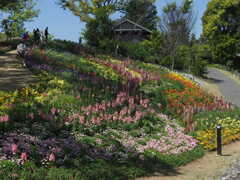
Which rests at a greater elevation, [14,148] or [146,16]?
[146,16]

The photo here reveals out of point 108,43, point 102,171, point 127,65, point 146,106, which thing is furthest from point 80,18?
point 102,171

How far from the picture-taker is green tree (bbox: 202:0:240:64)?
56906 mm

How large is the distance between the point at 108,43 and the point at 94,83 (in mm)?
19371

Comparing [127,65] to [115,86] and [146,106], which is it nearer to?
[115,86]

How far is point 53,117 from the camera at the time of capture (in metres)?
11.4

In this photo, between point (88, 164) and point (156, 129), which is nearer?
point (88, 164)

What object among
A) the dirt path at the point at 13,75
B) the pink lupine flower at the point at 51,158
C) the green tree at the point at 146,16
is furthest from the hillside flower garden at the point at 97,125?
the green tree at the point at 146,16

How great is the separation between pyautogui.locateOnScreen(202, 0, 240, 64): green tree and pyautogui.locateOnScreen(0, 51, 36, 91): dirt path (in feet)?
144

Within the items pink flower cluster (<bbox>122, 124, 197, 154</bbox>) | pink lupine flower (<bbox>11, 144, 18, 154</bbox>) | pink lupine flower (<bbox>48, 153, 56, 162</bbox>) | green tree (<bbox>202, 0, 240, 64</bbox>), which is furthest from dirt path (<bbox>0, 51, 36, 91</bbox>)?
green tree (<bbox>202, 0, 240, 64</bbox>)

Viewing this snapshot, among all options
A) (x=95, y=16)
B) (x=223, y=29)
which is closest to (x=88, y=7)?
(x=95, y=16)

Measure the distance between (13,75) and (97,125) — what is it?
641cm

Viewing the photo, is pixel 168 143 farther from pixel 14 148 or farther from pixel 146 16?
pixel 146 16

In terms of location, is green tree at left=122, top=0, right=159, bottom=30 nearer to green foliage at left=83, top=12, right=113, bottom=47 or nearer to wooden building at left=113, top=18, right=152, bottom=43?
wooden building at left=113, top=18, right=152, bottom=43

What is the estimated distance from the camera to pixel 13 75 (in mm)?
16312
